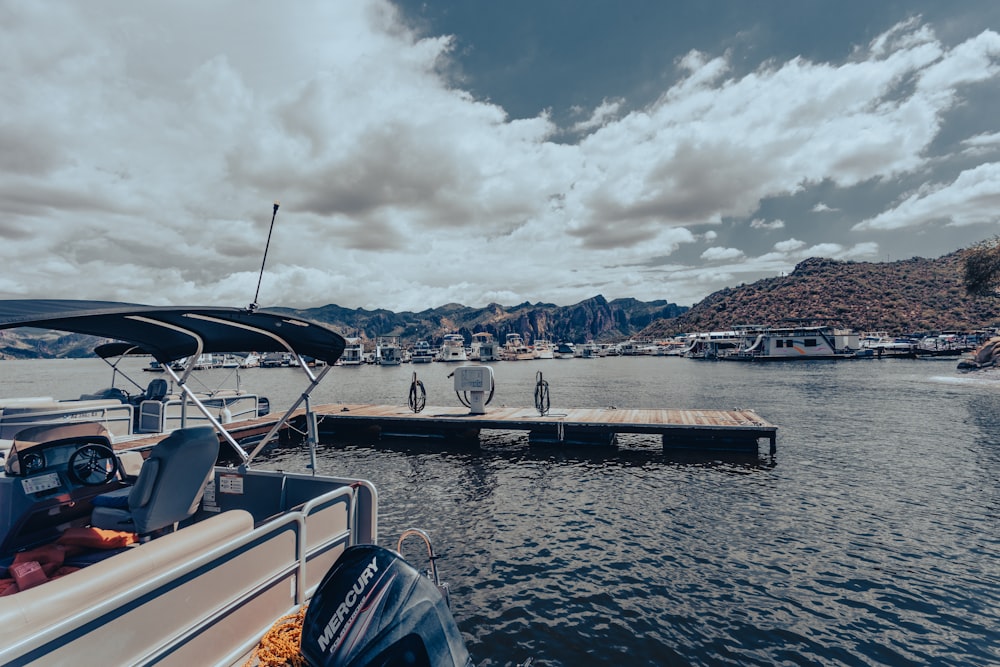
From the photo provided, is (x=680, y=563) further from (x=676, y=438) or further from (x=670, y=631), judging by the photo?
(x=676, y=438)

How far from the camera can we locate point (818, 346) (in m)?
118

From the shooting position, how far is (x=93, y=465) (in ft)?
22.2

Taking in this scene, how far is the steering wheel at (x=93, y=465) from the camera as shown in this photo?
6559mm

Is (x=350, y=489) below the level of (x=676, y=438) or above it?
above

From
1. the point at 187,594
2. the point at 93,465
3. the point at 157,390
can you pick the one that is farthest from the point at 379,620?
the point at 157,390

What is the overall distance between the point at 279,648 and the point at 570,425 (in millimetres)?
17015

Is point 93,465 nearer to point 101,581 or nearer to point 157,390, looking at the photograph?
point 101,581

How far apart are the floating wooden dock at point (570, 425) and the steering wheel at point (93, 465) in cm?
1509

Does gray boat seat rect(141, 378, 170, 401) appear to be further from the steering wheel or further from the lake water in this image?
the steering wheel

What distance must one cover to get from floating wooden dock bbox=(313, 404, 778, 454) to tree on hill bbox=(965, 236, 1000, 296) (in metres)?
64.6

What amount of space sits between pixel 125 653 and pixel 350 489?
107 inches

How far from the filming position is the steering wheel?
21.5 feet

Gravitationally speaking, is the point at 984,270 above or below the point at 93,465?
above

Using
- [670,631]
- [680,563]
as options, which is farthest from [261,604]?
[680,563]
